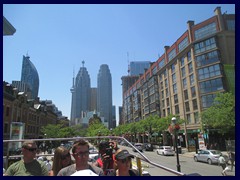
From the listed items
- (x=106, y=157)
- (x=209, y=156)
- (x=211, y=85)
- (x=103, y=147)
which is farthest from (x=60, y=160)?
(x=211, y=85)

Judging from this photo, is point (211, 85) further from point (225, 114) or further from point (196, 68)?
point (225, 114)

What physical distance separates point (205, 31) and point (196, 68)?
297 inches

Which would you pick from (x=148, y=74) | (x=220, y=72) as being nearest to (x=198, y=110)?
(x=220, y=72)

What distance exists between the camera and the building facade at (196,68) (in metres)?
37.4

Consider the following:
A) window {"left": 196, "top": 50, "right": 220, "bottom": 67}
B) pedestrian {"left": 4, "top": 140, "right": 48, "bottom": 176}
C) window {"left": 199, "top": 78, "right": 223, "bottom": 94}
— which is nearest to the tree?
window {"left": 199, "top": 78, "right": 223, "bottom": 94}

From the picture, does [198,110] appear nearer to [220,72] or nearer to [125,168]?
[220,72]

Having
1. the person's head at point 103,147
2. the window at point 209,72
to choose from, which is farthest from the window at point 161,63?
the person's head at point 103,147

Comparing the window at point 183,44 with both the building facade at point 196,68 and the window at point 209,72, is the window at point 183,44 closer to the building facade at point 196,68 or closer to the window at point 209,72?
the building facade at point 196,68

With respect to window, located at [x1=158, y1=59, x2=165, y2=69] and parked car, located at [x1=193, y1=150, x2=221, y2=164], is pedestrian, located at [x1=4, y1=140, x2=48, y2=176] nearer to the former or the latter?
parked car, located at [x1=193, y1=150, x2=221, y2=164]

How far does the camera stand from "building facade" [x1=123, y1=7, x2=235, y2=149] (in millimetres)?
37438

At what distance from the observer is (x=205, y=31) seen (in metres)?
40.6

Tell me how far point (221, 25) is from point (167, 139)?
94.5 ft
